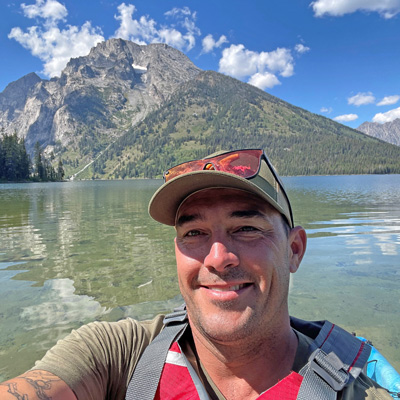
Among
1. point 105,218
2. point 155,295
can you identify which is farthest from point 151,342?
point 105,218

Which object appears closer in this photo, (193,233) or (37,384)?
(37,384)

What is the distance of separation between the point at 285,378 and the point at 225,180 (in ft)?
4.88

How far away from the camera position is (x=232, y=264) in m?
2.30

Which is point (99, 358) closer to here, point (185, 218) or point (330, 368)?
point (185, 218)

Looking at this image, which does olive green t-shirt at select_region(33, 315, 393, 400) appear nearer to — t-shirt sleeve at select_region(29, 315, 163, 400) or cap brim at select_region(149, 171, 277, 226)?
t-shirt sleeve at select_region(29, 315, 163, 400)

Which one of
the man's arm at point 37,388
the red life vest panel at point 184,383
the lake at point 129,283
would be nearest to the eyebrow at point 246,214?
the red life vest panel at point 184,383

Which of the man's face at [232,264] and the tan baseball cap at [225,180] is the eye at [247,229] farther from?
the tan baseball cap at [225,180]

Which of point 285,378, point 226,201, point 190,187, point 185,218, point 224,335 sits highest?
point 190,187

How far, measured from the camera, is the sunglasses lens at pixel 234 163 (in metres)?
2.49

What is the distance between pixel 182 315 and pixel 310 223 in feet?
65.2

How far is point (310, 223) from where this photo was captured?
20984 mm

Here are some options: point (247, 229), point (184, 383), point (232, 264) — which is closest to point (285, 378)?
point (184, 383)

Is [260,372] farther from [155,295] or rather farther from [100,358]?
[155,295]

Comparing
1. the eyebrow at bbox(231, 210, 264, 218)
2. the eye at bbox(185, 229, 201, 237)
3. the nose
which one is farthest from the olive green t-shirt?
the eyebrow at bbox(231, 210, 264, 218)
